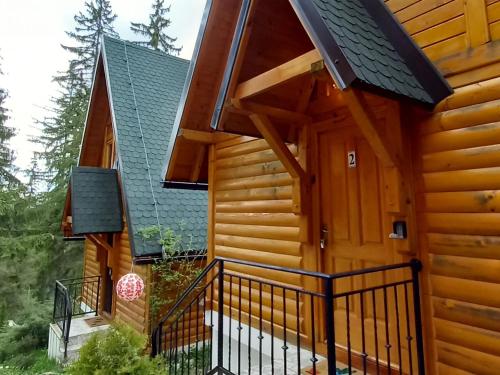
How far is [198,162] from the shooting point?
5586mm

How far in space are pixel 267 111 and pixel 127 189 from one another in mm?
5285

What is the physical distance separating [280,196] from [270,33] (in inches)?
71.5

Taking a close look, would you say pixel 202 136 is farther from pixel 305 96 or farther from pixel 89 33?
pixel 89 33

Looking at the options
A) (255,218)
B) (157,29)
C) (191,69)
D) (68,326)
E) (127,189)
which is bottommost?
(68,326)

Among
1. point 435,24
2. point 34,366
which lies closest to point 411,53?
point 435,24

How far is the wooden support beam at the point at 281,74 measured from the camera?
2460 mm

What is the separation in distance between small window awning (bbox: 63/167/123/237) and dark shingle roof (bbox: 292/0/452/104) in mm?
6869

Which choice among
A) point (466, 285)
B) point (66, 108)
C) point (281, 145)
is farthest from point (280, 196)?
point (66, 108)

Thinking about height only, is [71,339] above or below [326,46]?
below

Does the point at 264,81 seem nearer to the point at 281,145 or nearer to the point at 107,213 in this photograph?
the point at 281,145

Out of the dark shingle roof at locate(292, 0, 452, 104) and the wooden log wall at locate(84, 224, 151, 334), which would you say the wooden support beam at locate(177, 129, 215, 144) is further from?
the wooden log wall at locate(84, 224, 151, 334)

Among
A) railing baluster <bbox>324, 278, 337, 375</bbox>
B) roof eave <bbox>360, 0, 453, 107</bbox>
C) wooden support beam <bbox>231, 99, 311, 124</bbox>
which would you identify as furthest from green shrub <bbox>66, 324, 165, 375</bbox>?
roof eave <bbox>360, 0, 453, 107</bbox>

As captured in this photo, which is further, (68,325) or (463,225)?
(68,325)

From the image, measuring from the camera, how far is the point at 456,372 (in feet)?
7.80
